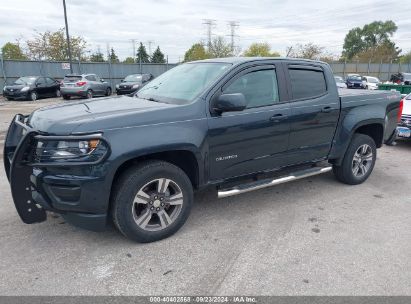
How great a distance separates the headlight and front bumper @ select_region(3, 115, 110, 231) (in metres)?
0.05

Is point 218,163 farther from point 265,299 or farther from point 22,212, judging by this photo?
point 22,212

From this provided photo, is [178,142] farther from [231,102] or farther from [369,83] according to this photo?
[369,83]

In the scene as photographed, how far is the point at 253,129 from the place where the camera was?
3.83 meters

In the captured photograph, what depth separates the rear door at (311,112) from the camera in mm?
4270

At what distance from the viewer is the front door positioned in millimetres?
3646

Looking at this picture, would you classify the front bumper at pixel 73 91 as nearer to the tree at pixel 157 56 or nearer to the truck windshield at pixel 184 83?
the truck windshield at pixel 184 83

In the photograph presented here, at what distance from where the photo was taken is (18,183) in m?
3.08

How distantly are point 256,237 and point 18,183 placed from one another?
231cm

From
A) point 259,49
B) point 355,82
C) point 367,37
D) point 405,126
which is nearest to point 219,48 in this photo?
point 259,49

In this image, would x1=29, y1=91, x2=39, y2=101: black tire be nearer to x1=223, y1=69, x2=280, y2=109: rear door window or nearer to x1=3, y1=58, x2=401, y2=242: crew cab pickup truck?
x1=3, y1=58, x2=401, y2=242: crew cab pickup truck

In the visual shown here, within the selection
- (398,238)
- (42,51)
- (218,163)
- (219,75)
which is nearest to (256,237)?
(218,163)

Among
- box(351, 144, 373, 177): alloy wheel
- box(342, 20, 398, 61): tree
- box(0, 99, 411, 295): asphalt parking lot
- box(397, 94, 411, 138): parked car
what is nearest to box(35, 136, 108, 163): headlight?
box(0, 99, 411, 295): asphalt parking lot

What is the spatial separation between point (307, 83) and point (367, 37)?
105663 mm

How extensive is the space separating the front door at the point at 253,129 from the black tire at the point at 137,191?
412 millimetres
